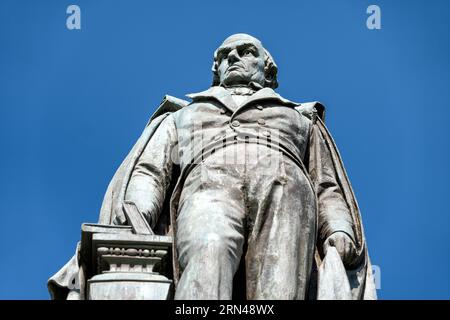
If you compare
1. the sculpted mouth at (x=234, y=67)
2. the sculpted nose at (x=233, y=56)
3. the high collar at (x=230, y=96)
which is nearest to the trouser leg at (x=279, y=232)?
the high collar at (x=230, y=96)

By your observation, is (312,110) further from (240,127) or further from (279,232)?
(279,232)

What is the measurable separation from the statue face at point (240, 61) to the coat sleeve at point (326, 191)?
3.58 feet

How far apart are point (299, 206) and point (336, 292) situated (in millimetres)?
1270

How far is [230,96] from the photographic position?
59.5ft

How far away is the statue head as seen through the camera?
745 inches

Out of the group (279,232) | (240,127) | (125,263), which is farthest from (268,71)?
(125,263)

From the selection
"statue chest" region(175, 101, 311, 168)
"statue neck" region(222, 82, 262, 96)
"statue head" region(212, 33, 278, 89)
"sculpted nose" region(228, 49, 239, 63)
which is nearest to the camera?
"statue chest" region(175, 101, 311, 168)

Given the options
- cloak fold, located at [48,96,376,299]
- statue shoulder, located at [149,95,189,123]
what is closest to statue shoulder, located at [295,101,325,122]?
cloak fold, located at [48,96,376,299]

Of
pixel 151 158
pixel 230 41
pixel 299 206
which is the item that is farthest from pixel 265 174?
pixel 230 41

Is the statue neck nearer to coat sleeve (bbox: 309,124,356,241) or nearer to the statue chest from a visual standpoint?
the statue chest

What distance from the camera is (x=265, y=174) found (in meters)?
16.7

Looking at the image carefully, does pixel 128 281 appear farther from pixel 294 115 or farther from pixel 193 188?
pixel 294 115

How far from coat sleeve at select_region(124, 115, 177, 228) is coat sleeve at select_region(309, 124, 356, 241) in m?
1.70
